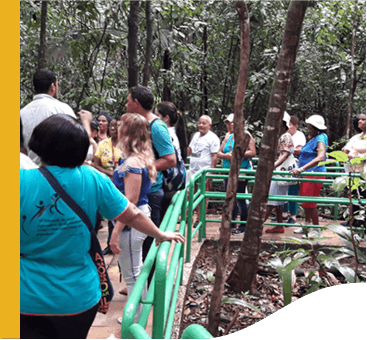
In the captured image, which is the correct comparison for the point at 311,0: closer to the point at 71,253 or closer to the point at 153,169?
the point at 153,169

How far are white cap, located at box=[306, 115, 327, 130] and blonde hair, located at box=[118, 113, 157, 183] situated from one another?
570 millimetres

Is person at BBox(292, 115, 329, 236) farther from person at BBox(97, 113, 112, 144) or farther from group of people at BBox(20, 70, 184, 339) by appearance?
person at BBox(97, 113, 112, 144)

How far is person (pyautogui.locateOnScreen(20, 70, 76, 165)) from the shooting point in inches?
51.1

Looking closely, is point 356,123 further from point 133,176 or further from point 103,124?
point 103,124

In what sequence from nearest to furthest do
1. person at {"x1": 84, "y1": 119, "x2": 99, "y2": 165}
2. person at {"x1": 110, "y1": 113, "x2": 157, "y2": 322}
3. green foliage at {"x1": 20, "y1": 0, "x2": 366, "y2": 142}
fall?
green foliage at {"x1": 20, "y1": 0, "x2": 366, "y2": 142}, person at {"x1": 110, "y1": 113, "x2": 157, "y2": 322}, person at {"x1": 84, "y1": 119, "x2": 99, "y2": 165}

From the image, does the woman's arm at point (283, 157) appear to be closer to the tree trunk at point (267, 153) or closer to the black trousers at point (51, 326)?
the tree trunk at point (267, 153)

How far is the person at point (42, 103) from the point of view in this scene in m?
1.30

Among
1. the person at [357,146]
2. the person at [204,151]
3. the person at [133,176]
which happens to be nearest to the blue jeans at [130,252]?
the person at [133,176]

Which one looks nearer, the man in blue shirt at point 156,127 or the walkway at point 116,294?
the walkway at point 116,294

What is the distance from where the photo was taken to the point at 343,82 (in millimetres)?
1083

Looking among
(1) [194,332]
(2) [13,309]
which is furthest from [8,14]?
(1) [194,332]

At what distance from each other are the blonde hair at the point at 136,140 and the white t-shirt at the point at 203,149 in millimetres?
1632

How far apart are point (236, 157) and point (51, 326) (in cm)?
80

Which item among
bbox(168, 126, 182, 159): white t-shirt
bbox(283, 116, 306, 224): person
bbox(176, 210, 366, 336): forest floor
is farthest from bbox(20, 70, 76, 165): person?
bbox(176, 210, 366, 336): forest floor
